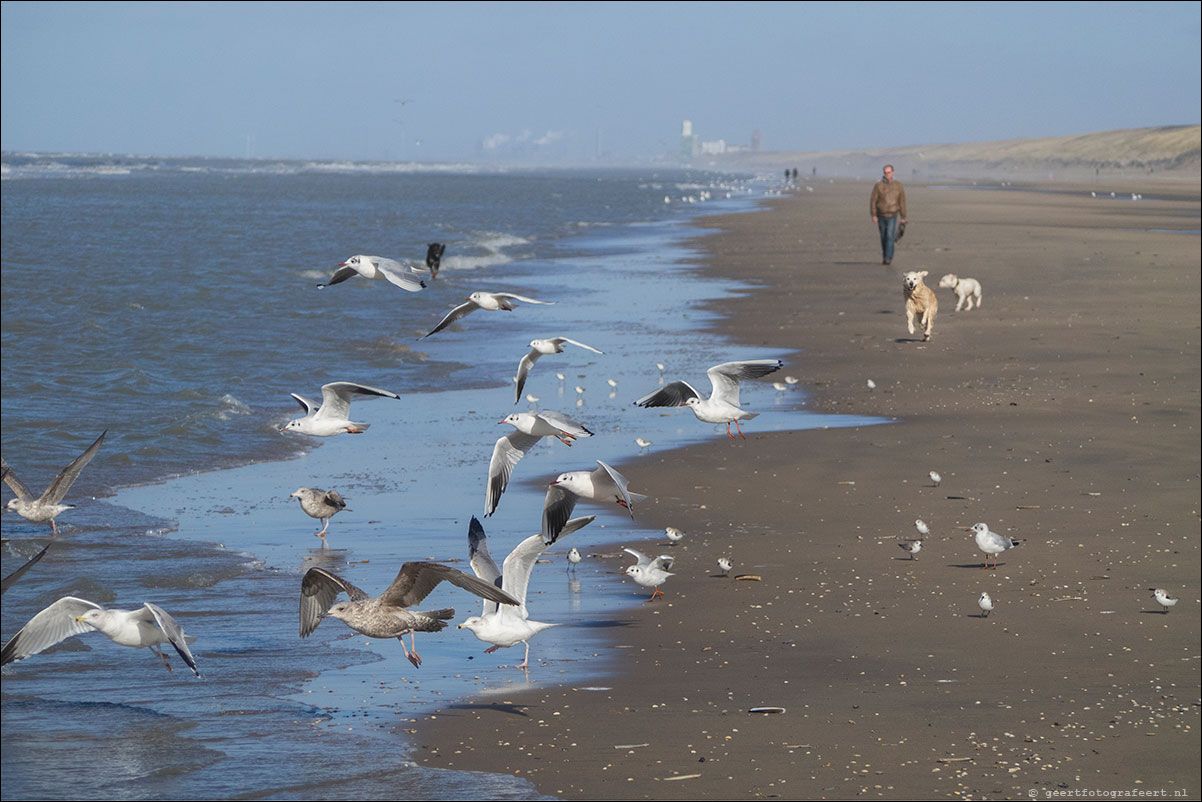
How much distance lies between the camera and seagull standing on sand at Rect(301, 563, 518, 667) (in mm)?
7918

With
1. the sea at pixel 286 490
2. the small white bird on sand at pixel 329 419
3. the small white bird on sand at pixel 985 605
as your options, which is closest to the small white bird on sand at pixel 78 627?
the sea at pixel 286 490

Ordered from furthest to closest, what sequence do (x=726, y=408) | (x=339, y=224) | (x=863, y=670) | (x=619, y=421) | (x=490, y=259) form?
(x=339, y=224)
(x=490, y=259)
(x=619, y=421)
(x=726, y=408)
(x=863, y=670)

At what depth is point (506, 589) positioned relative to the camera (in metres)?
8.56

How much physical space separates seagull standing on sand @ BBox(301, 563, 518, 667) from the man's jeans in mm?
22332

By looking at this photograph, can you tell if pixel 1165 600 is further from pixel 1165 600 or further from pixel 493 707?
pixel 493 707

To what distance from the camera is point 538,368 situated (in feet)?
70.0

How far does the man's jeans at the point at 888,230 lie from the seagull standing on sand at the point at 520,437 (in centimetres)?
2059

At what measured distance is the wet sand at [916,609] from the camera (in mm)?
7023

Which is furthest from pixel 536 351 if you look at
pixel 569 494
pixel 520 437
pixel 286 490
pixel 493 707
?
pixel 286 490

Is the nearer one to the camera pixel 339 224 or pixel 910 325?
pixel 910 325

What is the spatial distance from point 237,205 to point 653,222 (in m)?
29.8

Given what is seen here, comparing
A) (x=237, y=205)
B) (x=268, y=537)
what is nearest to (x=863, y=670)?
(x=268, y=537)

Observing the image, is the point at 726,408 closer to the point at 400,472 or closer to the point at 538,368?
the point at 400,472

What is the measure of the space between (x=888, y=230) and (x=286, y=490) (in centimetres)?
1949
